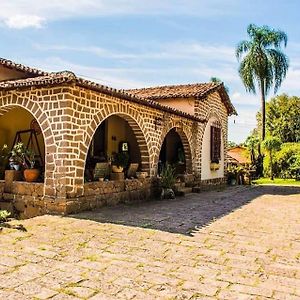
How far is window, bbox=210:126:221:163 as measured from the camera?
640 inches

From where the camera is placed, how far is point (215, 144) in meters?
16.8

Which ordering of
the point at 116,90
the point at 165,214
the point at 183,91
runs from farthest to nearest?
the point at 183,91 → the point at 116,90 → the point at 165,214

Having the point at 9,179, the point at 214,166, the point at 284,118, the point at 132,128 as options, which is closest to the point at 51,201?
the point at 9,179

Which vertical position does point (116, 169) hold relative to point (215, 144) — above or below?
below

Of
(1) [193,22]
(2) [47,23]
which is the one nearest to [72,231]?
(2) [47,23]

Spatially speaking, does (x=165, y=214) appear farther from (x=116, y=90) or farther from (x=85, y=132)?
(x=116, y=90)

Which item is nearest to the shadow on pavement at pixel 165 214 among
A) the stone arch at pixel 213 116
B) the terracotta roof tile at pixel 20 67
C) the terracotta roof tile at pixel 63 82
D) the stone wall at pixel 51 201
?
the stone wall at pixel 51 201

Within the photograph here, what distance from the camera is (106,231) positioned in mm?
6082

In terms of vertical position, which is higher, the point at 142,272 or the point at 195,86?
the point at 195,86

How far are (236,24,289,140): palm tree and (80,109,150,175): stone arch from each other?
665 inches

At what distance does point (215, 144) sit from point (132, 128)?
716cm

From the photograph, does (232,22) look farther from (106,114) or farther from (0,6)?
(0,6)

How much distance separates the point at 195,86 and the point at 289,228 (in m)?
10.4

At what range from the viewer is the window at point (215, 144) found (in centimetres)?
1627
